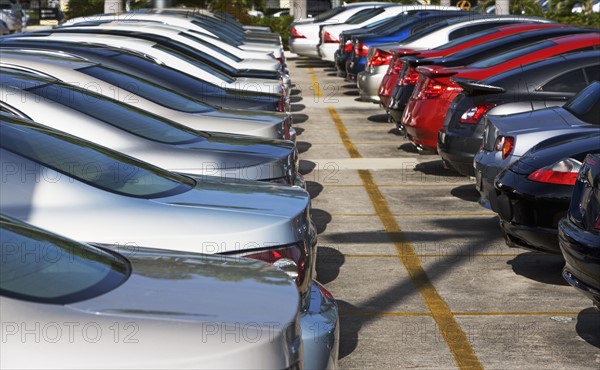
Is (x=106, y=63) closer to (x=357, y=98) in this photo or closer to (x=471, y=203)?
(x=471, y=203)

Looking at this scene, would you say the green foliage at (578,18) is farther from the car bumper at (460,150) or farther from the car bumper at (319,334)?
the car bumper at (319,334)

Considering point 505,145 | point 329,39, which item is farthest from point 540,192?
point 329,39

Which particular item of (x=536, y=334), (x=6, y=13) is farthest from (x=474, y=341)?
(x=6, y=13)

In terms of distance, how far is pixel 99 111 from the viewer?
7.11 metres

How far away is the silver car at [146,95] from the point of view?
789 centimetres

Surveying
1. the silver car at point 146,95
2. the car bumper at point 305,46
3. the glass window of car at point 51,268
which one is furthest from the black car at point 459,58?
the car bumper at point 305,46

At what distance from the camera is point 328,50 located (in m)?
27.7

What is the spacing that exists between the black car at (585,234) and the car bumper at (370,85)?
11528mm

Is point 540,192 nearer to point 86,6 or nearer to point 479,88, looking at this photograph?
point 479,88

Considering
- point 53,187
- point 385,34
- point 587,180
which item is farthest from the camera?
point 385,34

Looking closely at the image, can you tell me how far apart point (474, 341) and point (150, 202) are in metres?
2.56

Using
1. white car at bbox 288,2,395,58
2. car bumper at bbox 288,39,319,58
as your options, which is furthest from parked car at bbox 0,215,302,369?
car bumper at bbox 288,39,319,58

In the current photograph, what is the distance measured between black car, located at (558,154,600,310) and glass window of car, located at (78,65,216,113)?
3361 millimetres

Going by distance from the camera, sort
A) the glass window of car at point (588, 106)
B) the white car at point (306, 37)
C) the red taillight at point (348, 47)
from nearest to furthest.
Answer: the glass window of car at point (588, 106) < the red taillight at point (348, 47) < the white car at point (306, 37)
